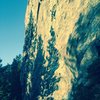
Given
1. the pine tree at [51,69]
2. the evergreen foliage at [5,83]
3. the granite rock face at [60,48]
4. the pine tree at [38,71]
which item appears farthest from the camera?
the evergreen foliage at [5,83]

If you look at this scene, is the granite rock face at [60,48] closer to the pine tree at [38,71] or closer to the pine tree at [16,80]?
the pine tree at [38,71]

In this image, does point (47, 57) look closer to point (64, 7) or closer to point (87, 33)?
point (64, 7)

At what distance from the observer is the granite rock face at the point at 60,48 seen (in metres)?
16.7

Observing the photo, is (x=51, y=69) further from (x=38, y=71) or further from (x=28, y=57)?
(x=28, y=57)

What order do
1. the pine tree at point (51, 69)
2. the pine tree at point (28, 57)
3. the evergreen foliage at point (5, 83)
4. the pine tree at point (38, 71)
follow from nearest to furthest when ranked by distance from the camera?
the pine tree at point (51, 69)
the pine tree at point (38, 71)
the pine tree at point (28, 57)
the evergreen foliage at point (5, 83)

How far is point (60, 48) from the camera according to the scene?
19578 millimetres

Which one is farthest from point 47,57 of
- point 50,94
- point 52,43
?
point 50,94

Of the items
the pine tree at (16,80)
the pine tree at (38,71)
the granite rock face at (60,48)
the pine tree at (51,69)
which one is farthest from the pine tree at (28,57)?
the pine tree at (51,69)

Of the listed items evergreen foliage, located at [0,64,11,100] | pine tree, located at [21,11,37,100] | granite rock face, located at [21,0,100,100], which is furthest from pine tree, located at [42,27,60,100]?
evergreen foliage, located at [0,64,11,100]

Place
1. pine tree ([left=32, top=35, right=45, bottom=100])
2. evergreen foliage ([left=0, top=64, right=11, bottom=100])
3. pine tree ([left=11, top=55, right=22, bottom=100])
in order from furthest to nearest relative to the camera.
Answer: pine tree ([left=11, top=55, right=22, bottom=100]) → evergreen foliage ([left=0, top=64, right=11, bottom=100]) → pine tree ([left=32, top=35, right=45, bottom=100])

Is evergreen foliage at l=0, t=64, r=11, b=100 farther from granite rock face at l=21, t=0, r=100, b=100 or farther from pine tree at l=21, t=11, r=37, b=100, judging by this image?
granite rock face at l=21, t=0, r=100, b=100

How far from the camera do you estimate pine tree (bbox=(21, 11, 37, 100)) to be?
85.5ft

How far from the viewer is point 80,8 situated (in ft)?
58.6

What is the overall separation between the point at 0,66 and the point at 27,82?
6479 millimetres
